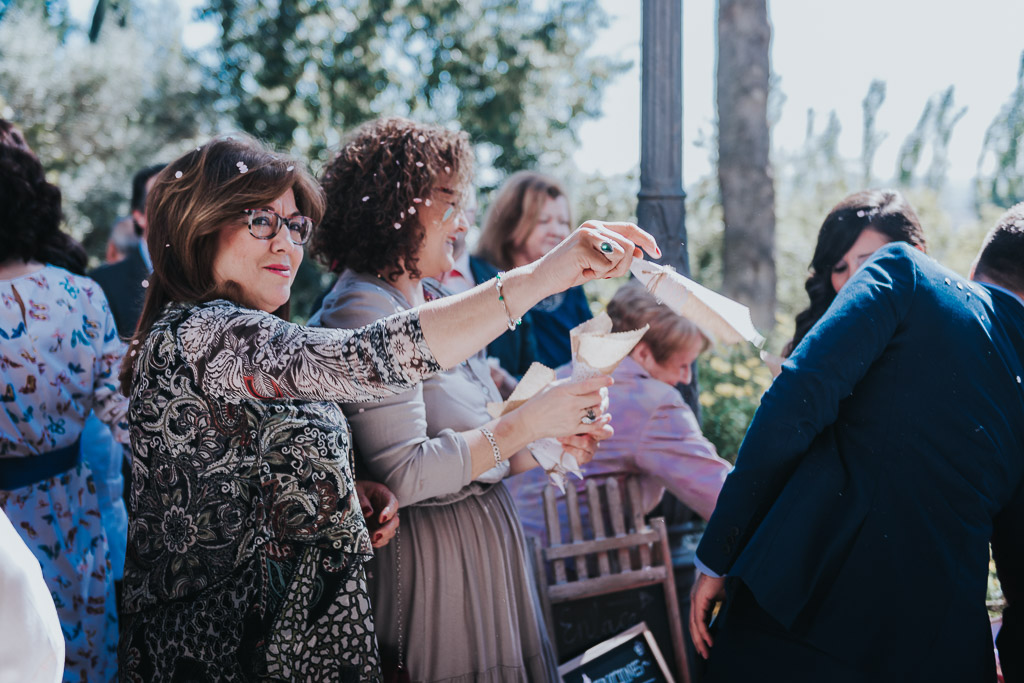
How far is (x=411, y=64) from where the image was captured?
9844mm

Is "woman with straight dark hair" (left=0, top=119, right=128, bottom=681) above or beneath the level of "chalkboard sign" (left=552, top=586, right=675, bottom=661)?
above

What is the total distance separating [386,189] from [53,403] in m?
1.26

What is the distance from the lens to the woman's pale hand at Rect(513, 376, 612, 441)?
6.67ft

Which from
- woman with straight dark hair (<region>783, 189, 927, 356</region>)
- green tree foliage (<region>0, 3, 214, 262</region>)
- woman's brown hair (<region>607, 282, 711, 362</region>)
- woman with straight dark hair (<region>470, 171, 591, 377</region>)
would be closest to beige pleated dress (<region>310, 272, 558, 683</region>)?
woman's brown hair (<region>607, 282, 711, 362</region>)

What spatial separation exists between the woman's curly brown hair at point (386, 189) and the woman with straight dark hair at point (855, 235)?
1.43 metres

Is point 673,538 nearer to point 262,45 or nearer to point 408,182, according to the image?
point 408,182

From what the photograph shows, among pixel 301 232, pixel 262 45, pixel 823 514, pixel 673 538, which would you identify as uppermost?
pixel 262 45

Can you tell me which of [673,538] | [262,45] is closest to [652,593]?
[673,538]

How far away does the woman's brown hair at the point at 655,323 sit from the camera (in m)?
3.25

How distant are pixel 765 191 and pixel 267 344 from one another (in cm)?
647

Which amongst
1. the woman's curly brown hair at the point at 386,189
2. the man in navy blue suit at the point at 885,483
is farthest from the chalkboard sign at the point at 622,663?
the woman's curly brown hair at the point at 386,189

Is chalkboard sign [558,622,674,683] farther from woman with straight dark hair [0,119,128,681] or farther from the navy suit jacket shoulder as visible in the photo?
woman with straight dark hair [0,119,128,681]

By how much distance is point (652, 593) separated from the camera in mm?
2963

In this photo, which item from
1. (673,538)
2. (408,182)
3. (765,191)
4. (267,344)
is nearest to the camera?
(267,344)
